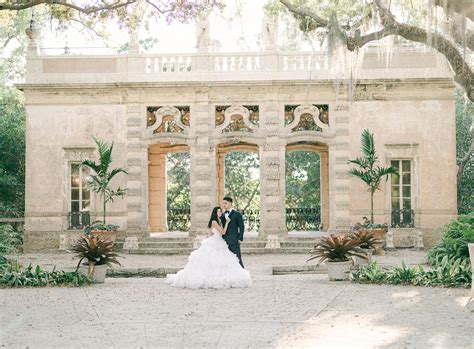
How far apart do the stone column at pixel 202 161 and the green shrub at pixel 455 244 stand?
700cm

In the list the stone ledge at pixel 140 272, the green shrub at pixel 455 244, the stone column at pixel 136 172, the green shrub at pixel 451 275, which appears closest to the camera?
the green shrub at pixel 451 275

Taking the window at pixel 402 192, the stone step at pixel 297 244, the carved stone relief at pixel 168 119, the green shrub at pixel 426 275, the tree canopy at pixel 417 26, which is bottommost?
the stone step at pixel 297 244

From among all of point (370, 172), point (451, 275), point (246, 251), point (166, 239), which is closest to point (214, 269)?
point (451, 275)

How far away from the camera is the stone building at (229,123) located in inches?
695

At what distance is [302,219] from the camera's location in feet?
73.3

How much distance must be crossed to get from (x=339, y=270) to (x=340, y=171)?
7.22 m

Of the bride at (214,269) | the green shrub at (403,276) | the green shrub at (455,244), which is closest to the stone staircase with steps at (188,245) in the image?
the green shrub at (455,244)

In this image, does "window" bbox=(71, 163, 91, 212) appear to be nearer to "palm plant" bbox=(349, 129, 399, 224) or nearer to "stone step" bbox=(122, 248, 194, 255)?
"stone step" bbox=(122, 248, 194, 255)

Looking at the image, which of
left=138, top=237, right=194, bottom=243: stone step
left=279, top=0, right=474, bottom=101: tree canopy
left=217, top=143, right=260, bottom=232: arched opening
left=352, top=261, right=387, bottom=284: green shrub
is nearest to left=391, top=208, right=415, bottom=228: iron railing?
left=138, top=237, right=194, bottom=243: stone step

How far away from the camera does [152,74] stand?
17984mm

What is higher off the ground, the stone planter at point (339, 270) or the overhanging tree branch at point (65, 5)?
the overhanging tree branch at point (65, 5)

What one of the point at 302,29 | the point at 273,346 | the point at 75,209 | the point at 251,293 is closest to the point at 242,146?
the point at 75,209

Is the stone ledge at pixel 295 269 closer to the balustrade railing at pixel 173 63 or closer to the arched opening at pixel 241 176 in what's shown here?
the balustrade railing at pixel 173 63

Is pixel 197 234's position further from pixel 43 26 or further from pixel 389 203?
pixel 43 26
